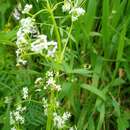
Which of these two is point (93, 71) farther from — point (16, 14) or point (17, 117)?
point (16, 14)

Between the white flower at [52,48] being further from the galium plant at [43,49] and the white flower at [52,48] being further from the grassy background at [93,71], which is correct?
the grassy background at [93,71]

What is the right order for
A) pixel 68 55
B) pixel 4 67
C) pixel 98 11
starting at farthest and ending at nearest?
pixel 98 11 → pixel 4 67 → pixel 68 55

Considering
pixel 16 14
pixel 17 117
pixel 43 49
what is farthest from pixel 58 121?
pixel 16 14

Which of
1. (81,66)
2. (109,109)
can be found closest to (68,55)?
(81,66)

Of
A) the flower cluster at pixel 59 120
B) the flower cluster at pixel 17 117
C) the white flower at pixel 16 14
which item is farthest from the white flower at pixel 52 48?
the white flower at pixel 16 14

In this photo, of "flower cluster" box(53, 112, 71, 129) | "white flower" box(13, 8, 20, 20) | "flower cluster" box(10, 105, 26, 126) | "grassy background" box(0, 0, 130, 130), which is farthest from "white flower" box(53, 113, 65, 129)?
"white flower" box(13, 8, 20, 20)

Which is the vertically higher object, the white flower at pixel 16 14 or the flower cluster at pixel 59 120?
the white flower at pixel 16 14

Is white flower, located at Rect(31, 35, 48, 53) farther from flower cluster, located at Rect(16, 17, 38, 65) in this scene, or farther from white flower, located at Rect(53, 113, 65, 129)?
white flower, located at Rect(53, 113, 65, 129)

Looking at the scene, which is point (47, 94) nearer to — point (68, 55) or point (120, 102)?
point (68, 55)
